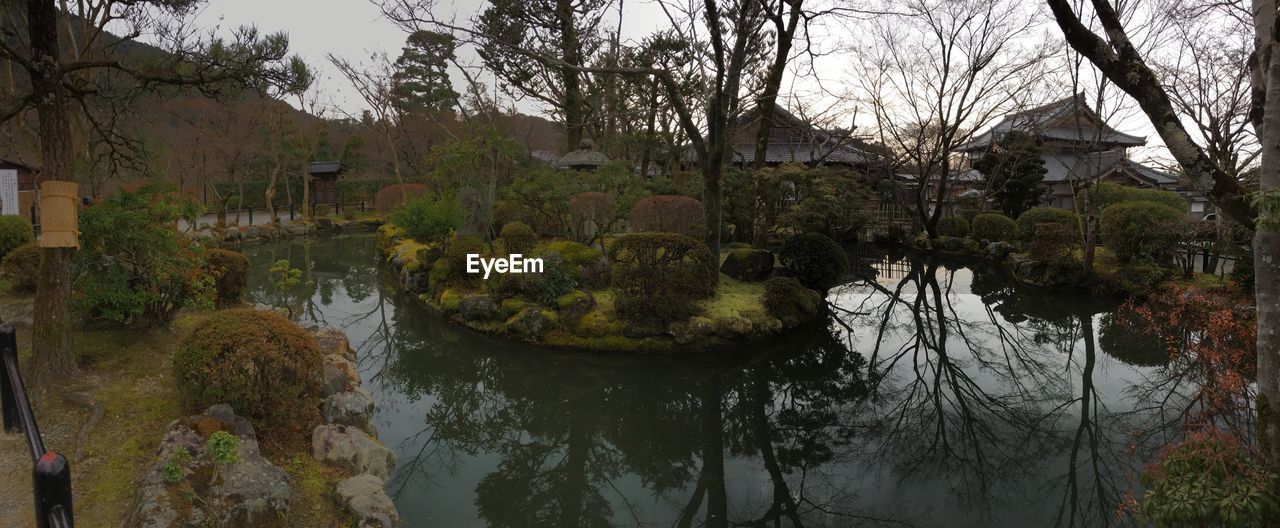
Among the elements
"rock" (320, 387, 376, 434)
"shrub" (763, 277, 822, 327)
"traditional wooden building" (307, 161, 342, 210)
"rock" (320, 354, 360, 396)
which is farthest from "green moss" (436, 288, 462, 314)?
"traditional wooden building" (307, 161, 342, 210)

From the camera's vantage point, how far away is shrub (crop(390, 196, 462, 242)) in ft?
44.5

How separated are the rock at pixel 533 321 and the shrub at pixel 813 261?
4.63 metres

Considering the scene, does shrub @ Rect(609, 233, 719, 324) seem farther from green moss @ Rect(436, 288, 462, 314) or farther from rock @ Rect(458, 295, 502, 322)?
green moss @ Rect(436, 288, 462, 314)

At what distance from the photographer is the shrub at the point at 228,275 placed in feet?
26.3

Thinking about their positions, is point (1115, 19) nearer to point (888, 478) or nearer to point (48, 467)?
point (888, 478)

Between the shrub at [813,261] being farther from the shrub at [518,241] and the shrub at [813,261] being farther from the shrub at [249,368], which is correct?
the shrub at [249,368]

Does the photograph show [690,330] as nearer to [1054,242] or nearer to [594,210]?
[594,210]

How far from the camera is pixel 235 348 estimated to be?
4535 millimetres

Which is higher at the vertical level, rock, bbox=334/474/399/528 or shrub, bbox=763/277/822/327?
shrub, bbox=763/277/822/327

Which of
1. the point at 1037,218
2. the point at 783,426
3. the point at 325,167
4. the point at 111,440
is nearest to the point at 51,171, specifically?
the point at 111,440

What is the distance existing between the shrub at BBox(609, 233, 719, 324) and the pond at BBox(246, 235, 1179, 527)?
720mm

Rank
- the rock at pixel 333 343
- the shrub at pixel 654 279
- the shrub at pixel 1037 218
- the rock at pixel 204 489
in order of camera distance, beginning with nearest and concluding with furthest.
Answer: the rock at pixel 204 489 → the rock at pixel 333 343 → the shrub at pixel 654 279 → the shrub at pixel 1037 218

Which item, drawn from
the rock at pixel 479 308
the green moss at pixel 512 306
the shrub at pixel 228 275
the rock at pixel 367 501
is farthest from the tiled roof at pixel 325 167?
the rock at pixel 367 501

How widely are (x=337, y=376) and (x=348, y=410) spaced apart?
525 mm
